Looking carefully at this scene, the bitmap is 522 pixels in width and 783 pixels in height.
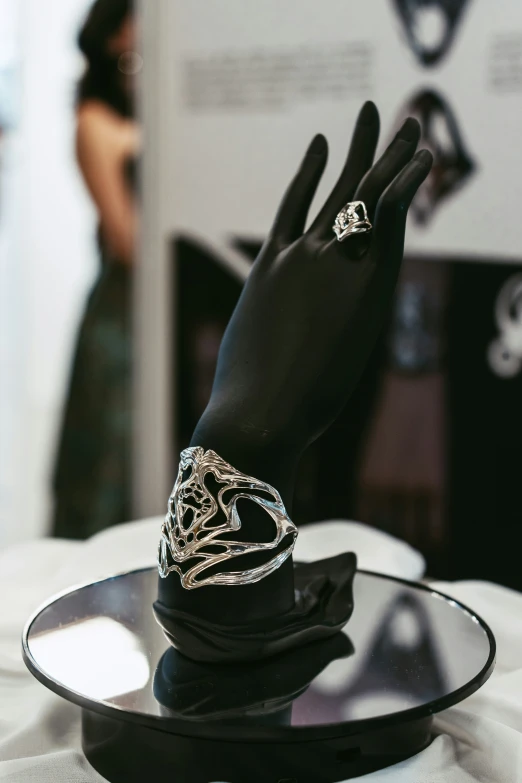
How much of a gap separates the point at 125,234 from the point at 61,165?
0.28 m

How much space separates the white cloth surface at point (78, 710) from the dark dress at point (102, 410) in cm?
109

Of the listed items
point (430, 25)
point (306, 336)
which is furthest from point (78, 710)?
point (430, 25)

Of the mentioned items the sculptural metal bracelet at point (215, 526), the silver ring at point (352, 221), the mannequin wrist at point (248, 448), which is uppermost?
the silver ring at point (352, 221)

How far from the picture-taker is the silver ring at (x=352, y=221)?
0.96m

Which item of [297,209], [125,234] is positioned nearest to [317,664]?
[297,209]

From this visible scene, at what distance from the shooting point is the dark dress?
2.59 metres

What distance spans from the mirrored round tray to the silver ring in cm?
44

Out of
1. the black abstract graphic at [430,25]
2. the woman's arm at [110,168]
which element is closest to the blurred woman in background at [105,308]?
the woman's arm at [110,168]

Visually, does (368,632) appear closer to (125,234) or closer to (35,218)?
(125,234)

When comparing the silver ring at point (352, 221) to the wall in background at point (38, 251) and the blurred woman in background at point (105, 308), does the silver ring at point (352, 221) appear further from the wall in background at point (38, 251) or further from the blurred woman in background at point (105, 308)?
the wall in background at point (38, 251)

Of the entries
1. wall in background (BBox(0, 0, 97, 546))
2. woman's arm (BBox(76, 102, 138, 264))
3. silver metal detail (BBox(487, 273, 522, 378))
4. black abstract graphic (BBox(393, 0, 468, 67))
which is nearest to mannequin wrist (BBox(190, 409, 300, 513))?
silver metal detail (BBox(487, 273, 522, 378))

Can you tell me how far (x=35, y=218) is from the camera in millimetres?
2605

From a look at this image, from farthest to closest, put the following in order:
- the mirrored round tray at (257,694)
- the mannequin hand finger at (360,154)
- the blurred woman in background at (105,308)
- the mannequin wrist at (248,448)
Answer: the blurred woman in background at (105,308) < the mannequin hand finger at (360,154) < the mannequin wrist at (248,448) < the mirrored round tray at (257,694)

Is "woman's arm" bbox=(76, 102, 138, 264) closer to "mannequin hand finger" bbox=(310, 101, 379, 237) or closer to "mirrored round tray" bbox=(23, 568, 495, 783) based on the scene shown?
"mannequin hand finger" bbox=(310, 101, 379, 237)
